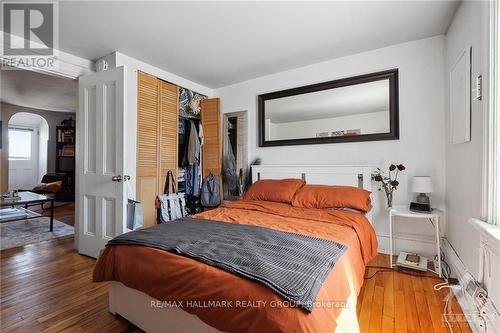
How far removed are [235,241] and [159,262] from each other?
44cm

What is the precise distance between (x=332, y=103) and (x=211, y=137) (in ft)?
6.04

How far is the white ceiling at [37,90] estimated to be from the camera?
12.0ft

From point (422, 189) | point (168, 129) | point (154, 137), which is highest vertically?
point (168, 129)

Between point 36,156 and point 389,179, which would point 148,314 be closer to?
point 389,179

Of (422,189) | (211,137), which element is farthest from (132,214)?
(422,189)

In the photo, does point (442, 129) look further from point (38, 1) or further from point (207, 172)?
point (38, 1)

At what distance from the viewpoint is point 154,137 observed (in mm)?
2965

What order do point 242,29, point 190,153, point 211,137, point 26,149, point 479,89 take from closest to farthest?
point 479,89
point 242,29
point 190,153
point 211,137
point 26,149

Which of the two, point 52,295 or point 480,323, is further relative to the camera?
point 52,295

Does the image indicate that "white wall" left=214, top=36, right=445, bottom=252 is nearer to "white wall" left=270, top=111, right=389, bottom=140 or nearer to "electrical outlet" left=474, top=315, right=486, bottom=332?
"white wall" left=270, top=111, right=389, bottom=140

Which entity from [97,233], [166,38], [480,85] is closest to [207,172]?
[97,233]

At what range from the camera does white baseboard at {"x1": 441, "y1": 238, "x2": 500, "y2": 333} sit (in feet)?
3.97

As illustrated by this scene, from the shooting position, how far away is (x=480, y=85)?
151 cm

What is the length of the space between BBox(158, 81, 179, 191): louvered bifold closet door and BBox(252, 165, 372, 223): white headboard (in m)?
1.17
